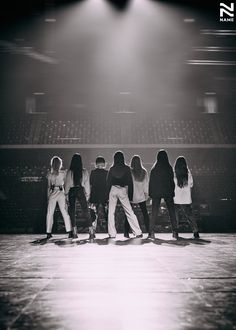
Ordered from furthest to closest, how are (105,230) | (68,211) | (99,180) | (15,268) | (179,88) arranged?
(179,88) → (105,230) → (68,211) → (99,180) → (15,268)

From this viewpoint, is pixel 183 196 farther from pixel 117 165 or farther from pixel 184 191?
pixel 117 165

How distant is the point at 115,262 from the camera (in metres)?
4.93

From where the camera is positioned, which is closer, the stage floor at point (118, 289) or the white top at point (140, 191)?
the stage floor at point (118, 289)

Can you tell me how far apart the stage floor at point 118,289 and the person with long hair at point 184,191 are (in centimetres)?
211

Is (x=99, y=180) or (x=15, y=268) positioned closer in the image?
(x=15, y=268)

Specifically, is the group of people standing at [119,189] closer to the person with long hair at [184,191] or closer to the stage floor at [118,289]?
the person with long hair at [184,191]

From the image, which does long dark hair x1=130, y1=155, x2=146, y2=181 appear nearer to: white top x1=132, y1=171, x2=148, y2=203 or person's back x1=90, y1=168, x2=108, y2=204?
white top x1=132, y1=171, x2=148, y2=203

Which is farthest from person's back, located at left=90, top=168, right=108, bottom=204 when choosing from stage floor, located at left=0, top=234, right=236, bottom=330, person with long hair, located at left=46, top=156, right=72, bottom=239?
stage floor, located at left=0, top=234, right=236, bottom=330

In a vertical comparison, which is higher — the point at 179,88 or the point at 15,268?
the point at 179,88

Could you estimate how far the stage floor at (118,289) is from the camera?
2.46m

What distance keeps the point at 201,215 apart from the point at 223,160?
2.71 metres

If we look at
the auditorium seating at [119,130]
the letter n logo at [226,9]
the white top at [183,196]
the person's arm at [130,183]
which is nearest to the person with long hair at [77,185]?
the person's arm at [130,183]

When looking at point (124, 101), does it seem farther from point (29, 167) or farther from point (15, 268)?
point (15, 268)

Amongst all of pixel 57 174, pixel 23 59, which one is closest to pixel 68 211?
pixel 57 174
